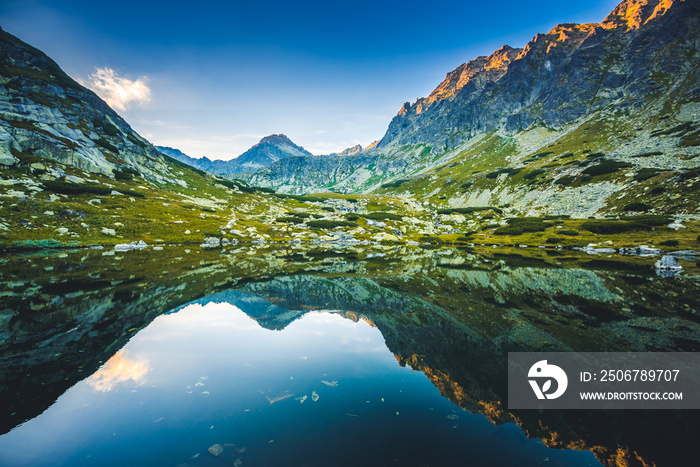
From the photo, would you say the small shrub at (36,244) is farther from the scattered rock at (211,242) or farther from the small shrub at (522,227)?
the small shrub at (522,227)

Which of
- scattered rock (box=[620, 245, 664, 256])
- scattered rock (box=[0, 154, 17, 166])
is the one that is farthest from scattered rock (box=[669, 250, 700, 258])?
scattered rock (box=[0, 154, 17, 166])

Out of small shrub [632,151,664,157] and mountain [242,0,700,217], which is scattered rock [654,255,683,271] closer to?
mountain [242,0,700,217]

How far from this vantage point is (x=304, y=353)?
1357 cm

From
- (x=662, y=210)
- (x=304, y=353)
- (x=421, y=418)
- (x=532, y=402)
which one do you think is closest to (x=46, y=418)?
(x=304, y=353)

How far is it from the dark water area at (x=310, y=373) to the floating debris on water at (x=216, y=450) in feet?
0.28

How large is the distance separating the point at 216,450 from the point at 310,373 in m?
4.86

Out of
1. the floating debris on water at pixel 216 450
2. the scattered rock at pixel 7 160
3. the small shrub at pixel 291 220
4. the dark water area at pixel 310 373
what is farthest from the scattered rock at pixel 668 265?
the scattered rock at pixel 7 160

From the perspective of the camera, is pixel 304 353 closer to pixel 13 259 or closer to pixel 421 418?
pixel 421 418

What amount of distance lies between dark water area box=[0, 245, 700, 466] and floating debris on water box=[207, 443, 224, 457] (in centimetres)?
8

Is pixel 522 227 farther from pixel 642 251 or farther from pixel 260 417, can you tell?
pixel 260 417

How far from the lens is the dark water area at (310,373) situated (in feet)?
23.7

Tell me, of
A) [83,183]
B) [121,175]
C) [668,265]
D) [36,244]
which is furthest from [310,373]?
[121,175]

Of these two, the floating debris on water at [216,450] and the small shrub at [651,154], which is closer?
the floating debris on water at [216,450]

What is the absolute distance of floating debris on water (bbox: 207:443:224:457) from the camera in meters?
6.91
